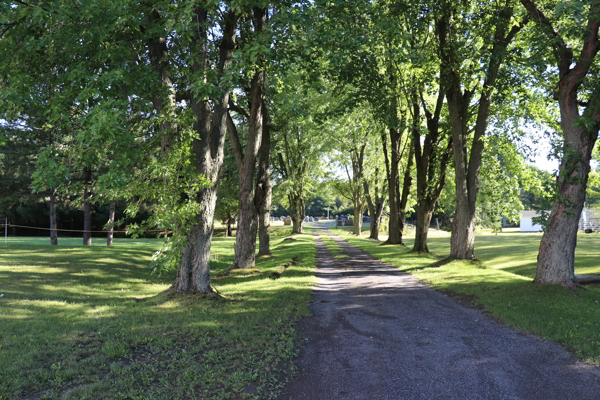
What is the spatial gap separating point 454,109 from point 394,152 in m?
10.1

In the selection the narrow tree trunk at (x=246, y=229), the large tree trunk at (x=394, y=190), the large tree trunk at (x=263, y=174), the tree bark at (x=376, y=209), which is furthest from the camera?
the tree bark at (x=376, y=209)

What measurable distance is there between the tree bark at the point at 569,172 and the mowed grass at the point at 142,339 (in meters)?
6.08

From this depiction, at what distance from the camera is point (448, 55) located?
644 inches

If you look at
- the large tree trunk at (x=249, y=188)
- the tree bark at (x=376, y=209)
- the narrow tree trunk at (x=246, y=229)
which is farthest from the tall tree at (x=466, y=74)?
the tree bark at (x=376, y=209)

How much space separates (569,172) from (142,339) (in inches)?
388

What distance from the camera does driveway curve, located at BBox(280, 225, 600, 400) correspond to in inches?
180

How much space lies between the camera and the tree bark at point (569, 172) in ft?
32.6

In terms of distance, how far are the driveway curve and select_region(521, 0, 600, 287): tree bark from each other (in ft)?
10.5

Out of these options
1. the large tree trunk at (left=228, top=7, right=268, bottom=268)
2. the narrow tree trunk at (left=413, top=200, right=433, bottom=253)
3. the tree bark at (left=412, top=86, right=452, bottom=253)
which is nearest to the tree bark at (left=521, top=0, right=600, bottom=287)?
the large tree trunk at (left=228, top=7, right=268, bottom=268)

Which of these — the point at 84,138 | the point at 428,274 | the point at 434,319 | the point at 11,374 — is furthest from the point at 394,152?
the point at 11,374

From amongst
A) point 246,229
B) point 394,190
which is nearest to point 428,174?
point 394,190

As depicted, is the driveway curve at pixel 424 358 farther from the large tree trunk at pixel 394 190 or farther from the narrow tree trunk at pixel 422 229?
the large tree trunk at pixel 394 190

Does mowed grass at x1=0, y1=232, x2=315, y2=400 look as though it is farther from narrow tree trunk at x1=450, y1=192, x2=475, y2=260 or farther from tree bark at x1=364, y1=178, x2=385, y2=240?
tree bark at x1=364, y1=178, x2=385, y2=240

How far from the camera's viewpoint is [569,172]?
10.0 meters
